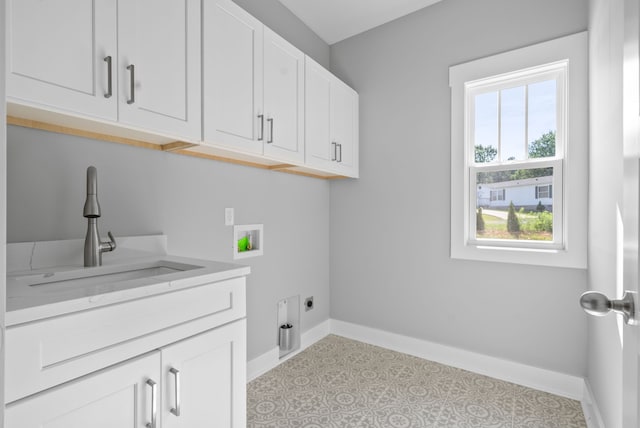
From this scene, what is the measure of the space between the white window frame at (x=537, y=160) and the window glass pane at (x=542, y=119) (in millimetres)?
43

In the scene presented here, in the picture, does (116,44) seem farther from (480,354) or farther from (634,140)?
(480,354)

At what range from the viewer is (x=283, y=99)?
6.74 ft

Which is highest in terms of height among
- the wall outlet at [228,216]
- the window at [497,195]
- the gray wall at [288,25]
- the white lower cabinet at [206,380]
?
the gray wall at [288,25]

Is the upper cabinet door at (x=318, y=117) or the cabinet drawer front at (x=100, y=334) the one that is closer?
the cabinet drawer front at (x=100, y=334)

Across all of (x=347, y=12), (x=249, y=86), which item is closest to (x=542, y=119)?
(x=347, y=12)

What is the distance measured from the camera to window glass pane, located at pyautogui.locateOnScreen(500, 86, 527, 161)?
2307mm

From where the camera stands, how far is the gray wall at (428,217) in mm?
2170

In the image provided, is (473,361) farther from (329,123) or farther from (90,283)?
(90,283)

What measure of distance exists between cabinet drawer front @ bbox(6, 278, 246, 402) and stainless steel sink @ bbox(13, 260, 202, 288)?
15 cm

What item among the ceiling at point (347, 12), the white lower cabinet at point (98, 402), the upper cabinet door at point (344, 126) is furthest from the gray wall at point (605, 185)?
the white lower cabinet at point (98, 402)

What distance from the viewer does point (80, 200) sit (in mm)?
1434

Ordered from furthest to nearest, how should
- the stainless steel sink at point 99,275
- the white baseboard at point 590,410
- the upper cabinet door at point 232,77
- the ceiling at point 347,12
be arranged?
1. the ceiling at point 347,12
2. the white baseboard at point 590,410
3. the upper cabinet door at point 232,77
4. the stainless steel sink at point 99,275

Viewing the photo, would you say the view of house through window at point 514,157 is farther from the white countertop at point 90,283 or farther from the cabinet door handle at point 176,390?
the cabinet door handle at point 176,390

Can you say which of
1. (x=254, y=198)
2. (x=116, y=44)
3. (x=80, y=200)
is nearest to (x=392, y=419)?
(x=254, y=198)
